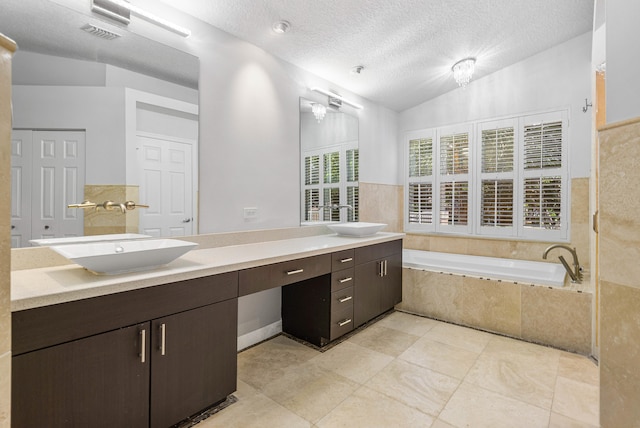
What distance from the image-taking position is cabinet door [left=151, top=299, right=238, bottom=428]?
1.41m

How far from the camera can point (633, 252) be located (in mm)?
992

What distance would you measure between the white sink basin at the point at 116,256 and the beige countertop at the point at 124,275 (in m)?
0.04

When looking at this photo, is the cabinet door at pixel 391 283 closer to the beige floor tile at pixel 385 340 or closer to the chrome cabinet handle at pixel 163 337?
the beige floor tile at pixel 385 340

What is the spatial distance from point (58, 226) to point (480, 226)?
3.79 m

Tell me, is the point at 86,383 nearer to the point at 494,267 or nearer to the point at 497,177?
the point at 494,267

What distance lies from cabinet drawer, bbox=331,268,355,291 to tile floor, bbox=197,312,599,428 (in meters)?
0.47

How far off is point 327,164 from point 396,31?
1.29 meters

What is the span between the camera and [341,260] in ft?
8.07

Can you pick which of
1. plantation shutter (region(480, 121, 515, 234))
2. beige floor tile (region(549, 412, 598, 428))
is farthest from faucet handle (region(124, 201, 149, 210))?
plantation shutter (region(480, 121, 515, 234))

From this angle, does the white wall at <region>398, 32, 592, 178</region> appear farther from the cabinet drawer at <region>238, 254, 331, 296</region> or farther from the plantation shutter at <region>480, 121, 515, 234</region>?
the cabinet drawer at <region>238, 254, 331, 296</region>

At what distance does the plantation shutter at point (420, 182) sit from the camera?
4.08m

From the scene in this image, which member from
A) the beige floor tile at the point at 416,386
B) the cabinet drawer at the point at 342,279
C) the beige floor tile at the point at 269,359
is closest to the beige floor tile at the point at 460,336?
the beige floor tile at the point at 416,386

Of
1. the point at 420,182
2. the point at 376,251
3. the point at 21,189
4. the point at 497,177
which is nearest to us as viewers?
the point at 21,189

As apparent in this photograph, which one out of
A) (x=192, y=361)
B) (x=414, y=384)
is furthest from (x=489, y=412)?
(x=192, y=361)
